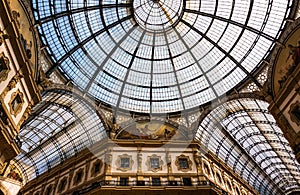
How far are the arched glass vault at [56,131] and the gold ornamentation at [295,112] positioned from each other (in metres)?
21.8

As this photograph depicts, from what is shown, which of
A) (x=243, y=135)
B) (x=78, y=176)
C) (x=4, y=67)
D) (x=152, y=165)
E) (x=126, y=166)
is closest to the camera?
(x=4, y=67)

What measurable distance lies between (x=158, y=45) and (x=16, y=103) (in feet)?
64.6

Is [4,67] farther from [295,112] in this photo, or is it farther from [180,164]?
[295,112]

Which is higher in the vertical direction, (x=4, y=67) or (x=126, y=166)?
(x=4, y=67)

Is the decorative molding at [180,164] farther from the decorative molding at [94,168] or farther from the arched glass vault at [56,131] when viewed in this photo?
the arched glass vault at [56,131]

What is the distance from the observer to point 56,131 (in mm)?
39625

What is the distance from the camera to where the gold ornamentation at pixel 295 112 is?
70.8ft

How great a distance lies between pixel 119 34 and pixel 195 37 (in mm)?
9739

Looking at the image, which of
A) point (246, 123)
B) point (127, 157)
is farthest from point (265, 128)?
point (127, 157)

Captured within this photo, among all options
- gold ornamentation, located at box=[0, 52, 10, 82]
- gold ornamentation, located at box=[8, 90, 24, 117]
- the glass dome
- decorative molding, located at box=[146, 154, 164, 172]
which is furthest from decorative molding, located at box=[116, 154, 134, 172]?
gold ornamentation, located at box=[0, 52, 10, 82]

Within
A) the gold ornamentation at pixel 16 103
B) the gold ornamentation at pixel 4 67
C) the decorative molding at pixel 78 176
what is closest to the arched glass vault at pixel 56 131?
the decorative molding at pixel 78 176

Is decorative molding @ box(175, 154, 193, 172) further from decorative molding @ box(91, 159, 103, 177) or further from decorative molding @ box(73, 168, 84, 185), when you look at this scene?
decorative molding @ box(73, 168, 84, 185)

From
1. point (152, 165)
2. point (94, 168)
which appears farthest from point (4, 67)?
point (152, 165)

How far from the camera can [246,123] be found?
3953cm
